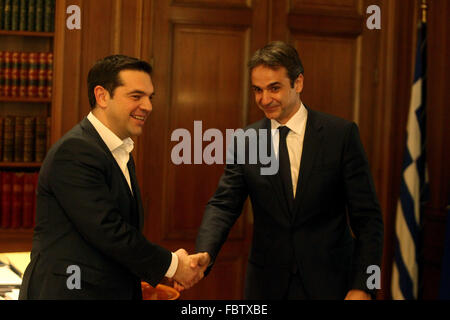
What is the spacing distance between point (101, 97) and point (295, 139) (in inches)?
31.4

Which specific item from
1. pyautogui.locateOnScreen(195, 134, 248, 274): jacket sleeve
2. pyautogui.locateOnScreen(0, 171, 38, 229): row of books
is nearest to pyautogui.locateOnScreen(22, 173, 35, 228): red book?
pyautogui.locateOnScreen(0, 171, 38, 229): row of books

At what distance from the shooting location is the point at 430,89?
3.95 meters

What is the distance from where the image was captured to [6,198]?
3.88m

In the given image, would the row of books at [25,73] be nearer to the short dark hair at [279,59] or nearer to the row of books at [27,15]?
the row of books at [27,15]

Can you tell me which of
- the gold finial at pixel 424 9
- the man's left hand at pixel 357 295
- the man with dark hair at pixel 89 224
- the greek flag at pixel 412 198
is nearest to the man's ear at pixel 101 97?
the man with dark hair at pixel 89 224

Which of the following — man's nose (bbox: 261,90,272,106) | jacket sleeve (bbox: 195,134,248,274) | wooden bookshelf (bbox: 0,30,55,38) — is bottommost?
jacket sleeve (bbox: 195,134,248,274)

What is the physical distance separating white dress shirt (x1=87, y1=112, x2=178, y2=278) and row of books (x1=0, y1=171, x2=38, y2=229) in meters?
2.05

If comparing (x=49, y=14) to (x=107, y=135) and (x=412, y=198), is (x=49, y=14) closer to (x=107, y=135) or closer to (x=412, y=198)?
(x=107, y=135)

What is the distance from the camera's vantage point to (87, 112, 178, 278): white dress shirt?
1.95 metres

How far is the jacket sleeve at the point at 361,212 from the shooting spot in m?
2.08

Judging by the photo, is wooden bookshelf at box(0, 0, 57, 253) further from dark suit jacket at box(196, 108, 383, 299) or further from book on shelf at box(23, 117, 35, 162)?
dark suit jacket at box(196, 108, 383, 299)

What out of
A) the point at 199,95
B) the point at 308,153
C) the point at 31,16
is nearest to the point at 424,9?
the point at 199,95

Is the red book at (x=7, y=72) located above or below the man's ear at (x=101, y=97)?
above

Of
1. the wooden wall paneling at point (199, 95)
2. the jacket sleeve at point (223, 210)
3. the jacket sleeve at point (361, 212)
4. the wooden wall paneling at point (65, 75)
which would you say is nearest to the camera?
the jacket sleeve at point (361, 212)
